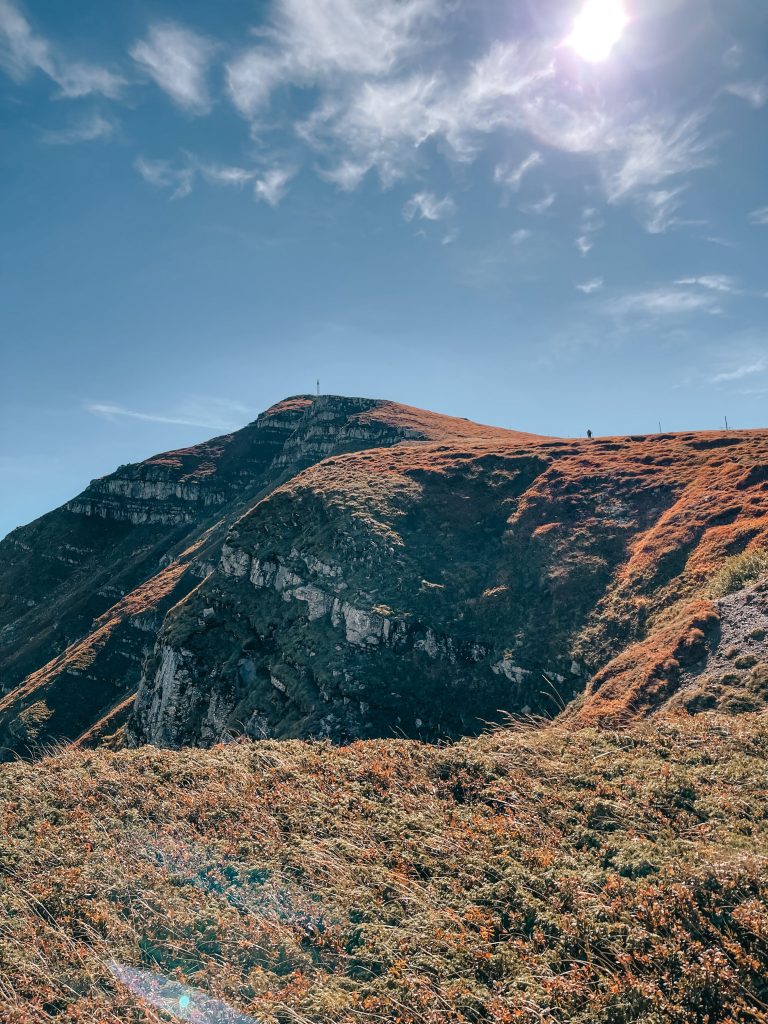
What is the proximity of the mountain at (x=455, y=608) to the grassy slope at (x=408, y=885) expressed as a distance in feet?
41.1

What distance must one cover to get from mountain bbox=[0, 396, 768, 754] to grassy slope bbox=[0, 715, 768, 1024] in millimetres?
12528

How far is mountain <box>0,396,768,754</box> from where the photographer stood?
35.2 metres

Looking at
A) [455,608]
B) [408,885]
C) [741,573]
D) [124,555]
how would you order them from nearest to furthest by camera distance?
[408,885], [741,573], [455,608], [124,555]

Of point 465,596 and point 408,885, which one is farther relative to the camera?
point 465,596

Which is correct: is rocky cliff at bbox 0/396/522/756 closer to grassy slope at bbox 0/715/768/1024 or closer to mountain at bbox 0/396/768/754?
mountain at bbox 0/396/768/754

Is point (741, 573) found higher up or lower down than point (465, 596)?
higher up

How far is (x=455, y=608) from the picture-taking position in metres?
51.1

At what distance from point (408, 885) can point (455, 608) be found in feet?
129

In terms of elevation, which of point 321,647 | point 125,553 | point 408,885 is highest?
point 125,553

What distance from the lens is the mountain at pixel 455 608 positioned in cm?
3525

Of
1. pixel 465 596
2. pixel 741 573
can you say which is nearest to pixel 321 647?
pixel 465 596

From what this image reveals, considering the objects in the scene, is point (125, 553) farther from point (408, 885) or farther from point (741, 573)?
point (408, 885)

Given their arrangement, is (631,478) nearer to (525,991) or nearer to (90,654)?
(525,991)

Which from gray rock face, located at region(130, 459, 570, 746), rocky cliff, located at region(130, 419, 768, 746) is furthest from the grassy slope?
gray rock face, located at region(130, 459, 570, 746)
